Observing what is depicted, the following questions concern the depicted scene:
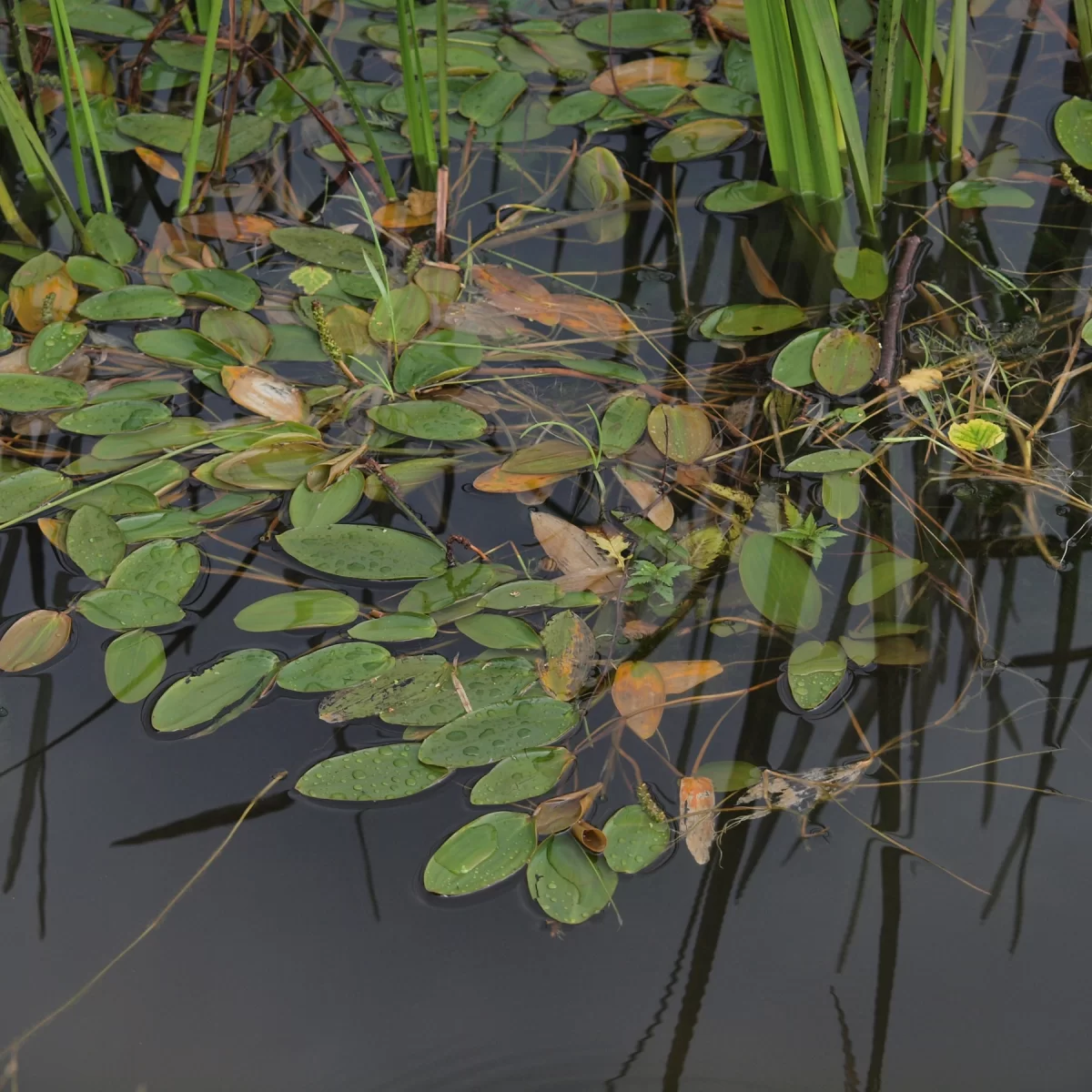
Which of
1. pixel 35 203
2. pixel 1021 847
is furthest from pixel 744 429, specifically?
pixel 35 203

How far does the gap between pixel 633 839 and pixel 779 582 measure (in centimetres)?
37

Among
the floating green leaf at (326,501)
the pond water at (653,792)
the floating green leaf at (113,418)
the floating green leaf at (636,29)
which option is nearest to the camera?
the pond water at (653,792)

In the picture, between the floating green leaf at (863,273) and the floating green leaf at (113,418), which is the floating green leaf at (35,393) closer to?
the floating green leaf at (113,418)

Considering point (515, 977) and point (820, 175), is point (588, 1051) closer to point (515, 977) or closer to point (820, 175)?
point (515, 977)

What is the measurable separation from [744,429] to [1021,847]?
63cm

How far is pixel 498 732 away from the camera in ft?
3.55

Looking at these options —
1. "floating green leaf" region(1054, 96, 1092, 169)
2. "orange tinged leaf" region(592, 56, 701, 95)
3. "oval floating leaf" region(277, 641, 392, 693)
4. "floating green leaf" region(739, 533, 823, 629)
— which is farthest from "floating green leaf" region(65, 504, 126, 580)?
"floating green leaf" region(1054, 96, 1092, 169)

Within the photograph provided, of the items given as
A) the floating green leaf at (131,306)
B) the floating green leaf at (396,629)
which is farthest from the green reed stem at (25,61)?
the floating green leaf at (396,629)

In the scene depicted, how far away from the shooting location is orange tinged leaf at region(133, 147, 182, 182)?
1.77 meters

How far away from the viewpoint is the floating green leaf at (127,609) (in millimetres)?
1184

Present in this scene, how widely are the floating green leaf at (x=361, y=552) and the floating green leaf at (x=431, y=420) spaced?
0.55 feet

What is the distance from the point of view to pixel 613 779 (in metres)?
1.07

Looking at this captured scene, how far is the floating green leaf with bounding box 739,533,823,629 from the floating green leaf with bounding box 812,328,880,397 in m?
0.30

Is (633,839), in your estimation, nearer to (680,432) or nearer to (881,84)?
(680,432)
